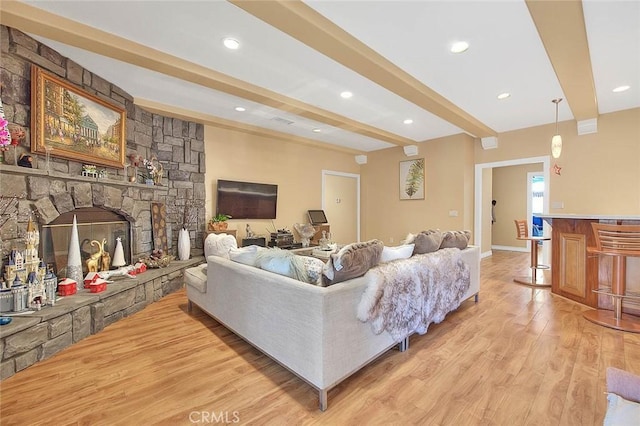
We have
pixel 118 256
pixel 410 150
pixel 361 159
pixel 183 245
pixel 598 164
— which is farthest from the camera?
pixel 361 159

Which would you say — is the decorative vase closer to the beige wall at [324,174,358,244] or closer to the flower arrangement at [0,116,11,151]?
the flower arrangement at [0,116,11,151]

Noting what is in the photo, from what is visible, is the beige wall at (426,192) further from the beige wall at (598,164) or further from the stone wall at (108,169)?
the stone wall at (108,169)

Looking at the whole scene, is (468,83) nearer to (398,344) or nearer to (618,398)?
(398,344)

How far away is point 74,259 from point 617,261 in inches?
221

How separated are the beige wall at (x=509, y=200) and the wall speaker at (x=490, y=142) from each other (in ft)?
8.82

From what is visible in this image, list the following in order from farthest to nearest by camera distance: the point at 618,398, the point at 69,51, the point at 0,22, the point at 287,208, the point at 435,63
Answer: the point at 287,208 → the point at 435,63 → the point at 69,51 → the point at 0,22 → the point at 618,398

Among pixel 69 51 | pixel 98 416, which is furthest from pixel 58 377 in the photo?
pixel 69 51

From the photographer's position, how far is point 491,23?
2.40 m

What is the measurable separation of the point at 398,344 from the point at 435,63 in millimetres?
2824

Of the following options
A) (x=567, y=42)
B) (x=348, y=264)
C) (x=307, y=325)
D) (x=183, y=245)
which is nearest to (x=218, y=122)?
(x=183, y=245)

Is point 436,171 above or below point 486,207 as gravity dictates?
above

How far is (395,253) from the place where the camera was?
8.29 ft

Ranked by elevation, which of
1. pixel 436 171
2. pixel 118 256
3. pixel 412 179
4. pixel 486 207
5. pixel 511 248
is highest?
pixel 436 171

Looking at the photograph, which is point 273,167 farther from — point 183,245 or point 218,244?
point 218,244
